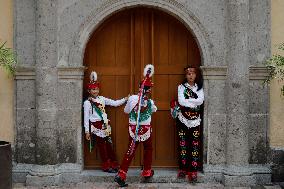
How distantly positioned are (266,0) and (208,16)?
3.05ft

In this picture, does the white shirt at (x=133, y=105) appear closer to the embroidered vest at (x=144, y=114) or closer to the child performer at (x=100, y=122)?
the embroidered vest at (x=144, y=114)

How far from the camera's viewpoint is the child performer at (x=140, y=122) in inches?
303

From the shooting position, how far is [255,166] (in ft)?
26.5

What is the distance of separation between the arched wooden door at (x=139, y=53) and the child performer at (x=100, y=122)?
0.85ft

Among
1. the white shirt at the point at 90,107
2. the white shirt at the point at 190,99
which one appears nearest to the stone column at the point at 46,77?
the white shirt at the point at 90,107

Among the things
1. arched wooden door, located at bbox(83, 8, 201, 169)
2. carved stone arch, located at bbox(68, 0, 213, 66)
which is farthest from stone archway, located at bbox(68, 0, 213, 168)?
arched wooden door, located at bbox(83, 8, 201, 169)

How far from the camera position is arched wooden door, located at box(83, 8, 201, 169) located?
8422 millimetres

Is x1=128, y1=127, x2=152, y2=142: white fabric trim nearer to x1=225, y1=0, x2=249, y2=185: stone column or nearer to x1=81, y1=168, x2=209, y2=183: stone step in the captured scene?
x1=81, y1=168, x2=209, y2=183: stone step

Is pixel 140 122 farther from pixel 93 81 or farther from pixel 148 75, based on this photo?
pixel 93 81

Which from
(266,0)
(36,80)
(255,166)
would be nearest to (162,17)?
(266,0)

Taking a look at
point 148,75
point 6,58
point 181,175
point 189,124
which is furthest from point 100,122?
point 6,58

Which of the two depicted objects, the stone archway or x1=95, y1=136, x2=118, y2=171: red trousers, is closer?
the stone archway

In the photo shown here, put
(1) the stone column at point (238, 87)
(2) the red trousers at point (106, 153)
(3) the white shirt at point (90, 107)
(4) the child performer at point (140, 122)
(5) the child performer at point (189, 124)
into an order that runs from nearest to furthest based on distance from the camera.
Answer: (4) the child performer at point (140, 122) < (1) the stone column at point (238, 87) < (5) the child performer at point (189, 124) < (3) the white shirt at point (90, 107) < (2) the red trousers at point (106, 153)

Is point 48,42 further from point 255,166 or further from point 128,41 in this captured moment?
point 255,166
